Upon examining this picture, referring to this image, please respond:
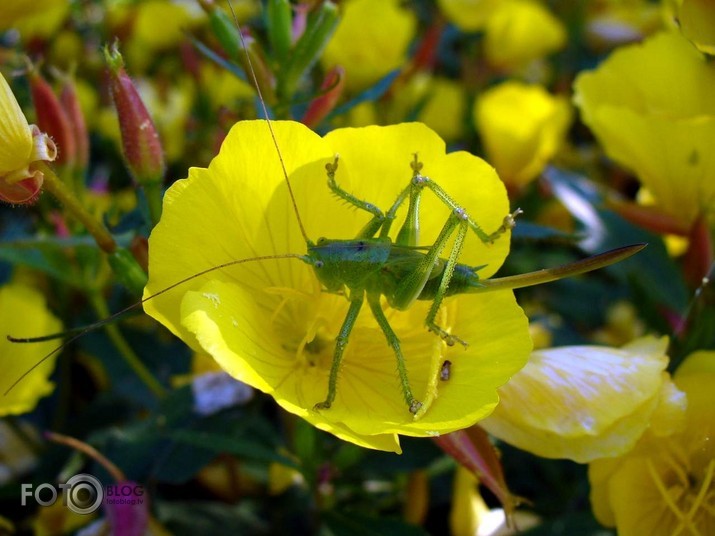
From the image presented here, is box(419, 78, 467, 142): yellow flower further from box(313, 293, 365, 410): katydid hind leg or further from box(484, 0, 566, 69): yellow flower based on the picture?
box(313, 293, 365, 410): katydid hind leg

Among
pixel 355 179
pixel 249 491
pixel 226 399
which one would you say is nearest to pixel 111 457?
pixel 226 399

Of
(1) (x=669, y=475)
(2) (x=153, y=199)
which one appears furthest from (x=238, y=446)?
(1) (x=669, y=475)

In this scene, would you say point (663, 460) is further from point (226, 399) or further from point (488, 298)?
point (226, 399)

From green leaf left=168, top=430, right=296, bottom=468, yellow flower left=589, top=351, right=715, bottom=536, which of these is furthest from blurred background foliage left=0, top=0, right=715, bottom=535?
yellow flower left=589, top=351, right=715, bottom=536

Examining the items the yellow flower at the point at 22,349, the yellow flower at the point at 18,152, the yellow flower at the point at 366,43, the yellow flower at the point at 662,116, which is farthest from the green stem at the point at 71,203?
the yellow flower at the point at 366,43

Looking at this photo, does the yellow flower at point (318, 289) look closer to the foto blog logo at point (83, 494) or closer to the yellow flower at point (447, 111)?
the foto blog logo at point (83, 494)

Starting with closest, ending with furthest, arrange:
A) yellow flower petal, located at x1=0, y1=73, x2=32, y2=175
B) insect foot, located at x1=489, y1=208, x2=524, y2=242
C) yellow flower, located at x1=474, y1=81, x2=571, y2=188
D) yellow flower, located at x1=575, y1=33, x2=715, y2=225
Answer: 1. yellow flower petal, located at x1=0, y1=73, x2=32, y2=175
2. insect foot, located at x1=489, y1=208, x2=524, y2=242
3. yellow flower, located at x1=575, y1=33, x2=715, y2=225
4. yellow flower, located at x1=474, y1=81, x2=571, y2=188
